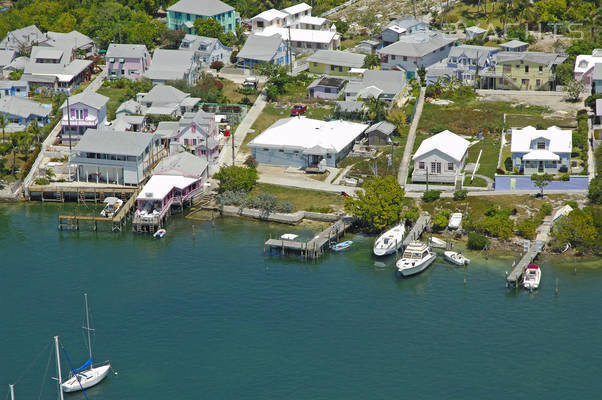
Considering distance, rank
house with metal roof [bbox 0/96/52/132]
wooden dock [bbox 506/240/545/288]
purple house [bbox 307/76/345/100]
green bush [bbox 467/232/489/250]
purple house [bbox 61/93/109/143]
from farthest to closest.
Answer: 1. purple house [bbox 307/76/345/100]
2. house with metal roof [bbox 0/96/52/132]
3. purple house [bbox 61/93/109/143]
4. green bush [bbox 467/232/489/250]
5. wooden dock [bbox 506/240/545/288]

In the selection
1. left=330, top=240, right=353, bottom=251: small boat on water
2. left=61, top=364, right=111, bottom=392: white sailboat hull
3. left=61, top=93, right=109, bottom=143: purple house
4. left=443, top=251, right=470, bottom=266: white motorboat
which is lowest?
left=61, top=364, right=111, bottom=392: white sailboat hull

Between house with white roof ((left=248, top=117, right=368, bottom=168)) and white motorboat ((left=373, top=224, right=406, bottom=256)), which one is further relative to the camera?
house with white roof ((left=248, top=117, right=368, bottom=168))

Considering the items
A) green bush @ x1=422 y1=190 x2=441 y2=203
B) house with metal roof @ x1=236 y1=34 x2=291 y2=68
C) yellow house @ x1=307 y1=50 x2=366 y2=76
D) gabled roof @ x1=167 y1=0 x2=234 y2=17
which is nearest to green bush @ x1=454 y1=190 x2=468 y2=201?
green bush @ x1=422 y1=190 x2=441 y2=203

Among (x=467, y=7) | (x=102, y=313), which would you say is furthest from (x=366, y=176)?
(x=467, y=7)

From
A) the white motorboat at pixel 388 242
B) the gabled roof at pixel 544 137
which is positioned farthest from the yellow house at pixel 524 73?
the white motorboat at pixel 388 242

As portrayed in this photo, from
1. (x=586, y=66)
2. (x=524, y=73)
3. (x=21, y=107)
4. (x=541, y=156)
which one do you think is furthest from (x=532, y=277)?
(x=21, y=107)

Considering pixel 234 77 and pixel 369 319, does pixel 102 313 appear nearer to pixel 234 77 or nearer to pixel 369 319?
pixel 369 319

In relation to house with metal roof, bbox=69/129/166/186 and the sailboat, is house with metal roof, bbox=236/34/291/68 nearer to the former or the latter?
house with metal roof, bbox=69/129/166/186
